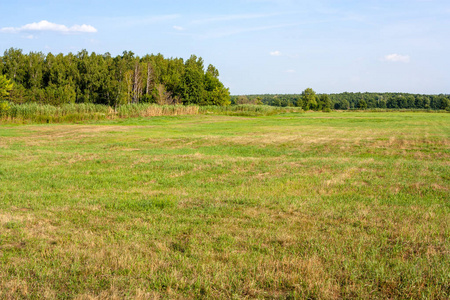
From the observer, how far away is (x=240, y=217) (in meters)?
6.90

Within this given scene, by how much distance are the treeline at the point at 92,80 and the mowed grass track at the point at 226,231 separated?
49554 millimetres

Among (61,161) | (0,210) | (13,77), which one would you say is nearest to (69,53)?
(13,77)

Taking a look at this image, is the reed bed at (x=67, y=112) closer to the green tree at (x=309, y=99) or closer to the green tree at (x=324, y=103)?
the green tree at (x=309, y=99)

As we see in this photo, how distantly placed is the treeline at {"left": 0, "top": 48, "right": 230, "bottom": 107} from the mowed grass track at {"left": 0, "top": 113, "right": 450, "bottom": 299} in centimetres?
4955

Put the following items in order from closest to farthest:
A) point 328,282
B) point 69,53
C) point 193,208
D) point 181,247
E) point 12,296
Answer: point 12,296 < point 328,282 < point 181,247 < point 193,208 < point 69,53

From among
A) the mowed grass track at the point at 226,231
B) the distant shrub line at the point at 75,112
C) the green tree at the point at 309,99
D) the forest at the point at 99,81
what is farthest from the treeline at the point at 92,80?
the green tree at the point at 309,99

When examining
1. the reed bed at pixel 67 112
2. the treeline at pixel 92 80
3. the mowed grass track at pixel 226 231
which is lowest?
the mowed grass track at pixel 226 231

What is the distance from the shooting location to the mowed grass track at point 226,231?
4.16 m

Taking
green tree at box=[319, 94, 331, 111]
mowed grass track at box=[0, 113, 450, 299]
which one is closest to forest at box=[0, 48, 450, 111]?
mowed grass track at box=[0, 113, 450, 299]

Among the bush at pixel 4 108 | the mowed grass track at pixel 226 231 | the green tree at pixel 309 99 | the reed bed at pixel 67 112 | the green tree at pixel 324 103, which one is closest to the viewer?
the mowed grass track at pixel 226 231

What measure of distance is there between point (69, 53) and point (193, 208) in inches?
2901

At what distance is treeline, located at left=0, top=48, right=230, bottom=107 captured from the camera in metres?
58.6

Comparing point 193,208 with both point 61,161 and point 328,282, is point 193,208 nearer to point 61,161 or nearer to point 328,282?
point 328,282

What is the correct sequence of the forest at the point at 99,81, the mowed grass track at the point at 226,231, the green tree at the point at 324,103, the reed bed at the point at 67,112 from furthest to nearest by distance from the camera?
the green tree at the point at 324,103, the forest at the point at 99,81, the reed bed at the point at 67,112, the mowed grass track at the point at 226,231
